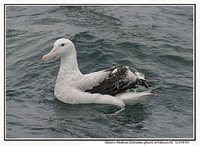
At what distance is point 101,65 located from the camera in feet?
45.1

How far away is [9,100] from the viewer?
12.1 metres

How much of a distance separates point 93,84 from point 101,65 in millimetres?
1949

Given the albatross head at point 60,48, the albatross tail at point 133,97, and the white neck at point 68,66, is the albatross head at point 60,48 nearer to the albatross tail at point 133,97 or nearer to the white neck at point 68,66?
the white neck at point 68,66

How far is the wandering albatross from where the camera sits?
1182cm

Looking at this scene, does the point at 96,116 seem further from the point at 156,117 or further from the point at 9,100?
the point at 9,100

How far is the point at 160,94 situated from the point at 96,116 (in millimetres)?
1730

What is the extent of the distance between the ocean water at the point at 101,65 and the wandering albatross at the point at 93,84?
0.54ft

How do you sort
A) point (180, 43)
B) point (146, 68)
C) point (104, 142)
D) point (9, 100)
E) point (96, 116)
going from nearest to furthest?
point (104, 142), point (96, 116), point (9, 100), point (146, 68), point (180, 43)

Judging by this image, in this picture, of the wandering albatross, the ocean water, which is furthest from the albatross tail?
the ocean water

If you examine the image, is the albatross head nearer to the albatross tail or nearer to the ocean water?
the ocean water

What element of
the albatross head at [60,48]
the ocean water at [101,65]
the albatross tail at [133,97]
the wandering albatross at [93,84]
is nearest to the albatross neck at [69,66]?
the wandering albatross at [93,84]

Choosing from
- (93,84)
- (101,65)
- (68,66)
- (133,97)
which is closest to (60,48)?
(68,66)

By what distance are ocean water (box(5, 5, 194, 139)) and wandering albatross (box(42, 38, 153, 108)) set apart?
6.5 inches

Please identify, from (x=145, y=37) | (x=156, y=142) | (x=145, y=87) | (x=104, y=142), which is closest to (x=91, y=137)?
(x=104, y=142)
